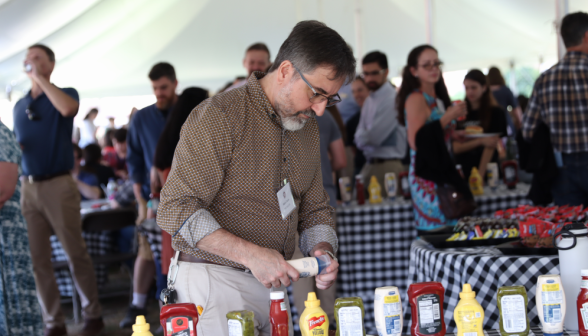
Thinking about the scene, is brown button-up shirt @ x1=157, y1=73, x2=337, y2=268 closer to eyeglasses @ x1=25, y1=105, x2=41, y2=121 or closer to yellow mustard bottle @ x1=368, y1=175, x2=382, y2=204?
yellow mustard bottle @ x1=368, y1=175, x2=382, y2=204

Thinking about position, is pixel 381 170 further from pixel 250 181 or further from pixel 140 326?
pixel 140 326

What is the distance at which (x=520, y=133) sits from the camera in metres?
3.28

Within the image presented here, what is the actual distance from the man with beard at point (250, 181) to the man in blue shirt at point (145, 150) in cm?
195

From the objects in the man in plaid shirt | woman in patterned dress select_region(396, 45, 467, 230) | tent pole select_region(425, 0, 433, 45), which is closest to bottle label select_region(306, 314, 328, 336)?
woman in patterned dress select_region(396, 45, 467, 230)

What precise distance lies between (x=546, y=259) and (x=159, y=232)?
219 centimetres

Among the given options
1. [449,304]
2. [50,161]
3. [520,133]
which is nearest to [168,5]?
[50,161]

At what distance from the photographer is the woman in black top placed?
12.7ft

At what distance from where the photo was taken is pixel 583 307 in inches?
50.9

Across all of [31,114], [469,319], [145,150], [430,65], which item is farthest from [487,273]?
[31,114]

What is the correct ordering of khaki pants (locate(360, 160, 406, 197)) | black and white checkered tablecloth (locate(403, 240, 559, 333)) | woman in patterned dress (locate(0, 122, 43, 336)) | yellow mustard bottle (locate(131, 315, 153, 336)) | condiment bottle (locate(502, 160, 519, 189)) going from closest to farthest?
yellow mustard bottle (locate(131, 315, 153, 336)) → black and white checkered tablecloth (locate(403, 240, 559, 333)) → woman in patterned dress (locate(0, 122, 43, 336)) → condiment bottle (locate(502, 160, 519, 189)) → khaki pants (locate(360, 160, 406, 197))

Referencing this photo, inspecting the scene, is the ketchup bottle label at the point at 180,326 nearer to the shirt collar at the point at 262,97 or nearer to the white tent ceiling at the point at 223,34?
the shirt collar at the point at 262,97

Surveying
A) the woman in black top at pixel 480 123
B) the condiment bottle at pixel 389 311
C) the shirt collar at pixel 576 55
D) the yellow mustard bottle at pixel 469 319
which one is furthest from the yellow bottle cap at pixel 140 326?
the woman in black top at pixel 480 123

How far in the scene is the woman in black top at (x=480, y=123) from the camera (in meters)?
3.87

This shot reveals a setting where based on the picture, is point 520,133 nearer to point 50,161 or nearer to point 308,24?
point 308,24
